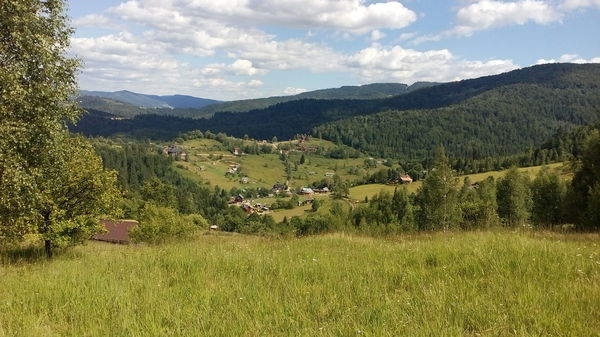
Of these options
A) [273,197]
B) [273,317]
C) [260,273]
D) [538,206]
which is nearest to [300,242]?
[260,273]

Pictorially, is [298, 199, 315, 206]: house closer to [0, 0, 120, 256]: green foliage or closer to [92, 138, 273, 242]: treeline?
Result: [92, 138, 273, 242]: treeline

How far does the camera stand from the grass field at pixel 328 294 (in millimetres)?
4645

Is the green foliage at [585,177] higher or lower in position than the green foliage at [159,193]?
higher

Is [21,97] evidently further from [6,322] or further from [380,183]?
[380,183]

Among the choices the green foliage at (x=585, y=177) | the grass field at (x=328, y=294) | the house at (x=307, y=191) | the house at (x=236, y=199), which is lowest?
the house at (x=236, y=199)

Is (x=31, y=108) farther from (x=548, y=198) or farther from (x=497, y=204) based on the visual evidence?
(x=497, y=204)

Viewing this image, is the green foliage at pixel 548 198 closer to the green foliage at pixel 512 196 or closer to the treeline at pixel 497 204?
the treeline at pixel 497 204

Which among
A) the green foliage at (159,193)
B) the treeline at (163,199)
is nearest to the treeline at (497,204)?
the treeline at (163,199)

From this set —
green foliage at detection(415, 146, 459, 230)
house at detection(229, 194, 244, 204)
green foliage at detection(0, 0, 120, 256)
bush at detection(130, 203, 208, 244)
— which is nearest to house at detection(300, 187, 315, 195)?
house at detection(229, 194, 244, 204)

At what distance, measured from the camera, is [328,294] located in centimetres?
595

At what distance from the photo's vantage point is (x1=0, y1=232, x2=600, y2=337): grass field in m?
4.64

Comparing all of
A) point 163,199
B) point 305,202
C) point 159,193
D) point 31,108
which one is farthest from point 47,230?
point 305,202

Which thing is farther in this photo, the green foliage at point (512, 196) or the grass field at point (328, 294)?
the green foliage at point (512, 196)

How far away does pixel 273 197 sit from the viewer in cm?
19200
